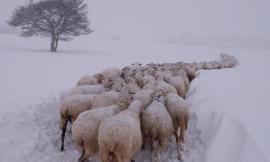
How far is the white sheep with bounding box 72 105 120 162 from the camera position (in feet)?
17.9

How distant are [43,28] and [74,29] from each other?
2.62m

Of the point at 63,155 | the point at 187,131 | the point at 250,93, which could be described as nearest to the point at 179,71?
the point at 250,93

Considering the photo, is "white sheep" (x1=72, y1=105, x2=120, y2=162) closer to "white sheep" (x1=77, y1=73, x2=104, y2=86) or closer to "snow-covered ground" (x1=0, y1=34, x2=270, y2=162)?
"snow-covered ground" (x1=0, y1=34, x2=270, y2=162)

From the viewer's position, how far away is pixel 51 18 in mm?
25203

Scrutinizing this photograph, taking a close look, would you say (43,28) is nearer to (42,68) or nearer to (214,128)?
(42,68)

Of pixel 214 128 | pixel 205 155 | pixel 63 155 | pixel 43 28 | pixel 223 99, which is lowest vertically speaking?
pixel 63 155

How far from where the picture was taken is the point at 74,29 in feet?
84.9

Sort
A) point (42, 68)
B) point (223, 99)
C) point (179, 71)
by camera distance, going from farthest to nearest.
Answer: point (42, 68)
point (179, 71)
point (223, 99)

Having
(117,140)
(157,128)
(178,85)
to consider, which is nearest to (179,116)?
(157,128)

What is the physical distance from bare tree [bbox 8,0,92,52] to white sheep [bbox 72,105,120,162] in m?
20.0

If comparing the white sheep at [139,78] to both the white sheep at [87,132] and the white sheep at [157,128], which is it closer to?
the white sheep at [157,128]

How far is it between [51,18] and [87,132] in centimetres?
2168

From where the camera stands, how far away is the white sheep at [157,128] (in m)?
5.86

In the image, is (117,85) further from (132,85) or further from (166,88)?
(166,88)
